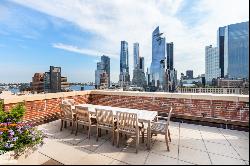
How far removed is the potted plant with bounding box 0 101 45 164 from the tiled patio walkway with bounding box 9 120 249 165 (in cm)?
22

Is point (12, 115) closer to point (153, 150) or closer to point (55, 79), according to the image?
point (153, 150)

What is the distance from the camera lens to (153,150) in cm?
377

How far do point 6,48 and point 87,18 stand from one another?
14454 millimetres

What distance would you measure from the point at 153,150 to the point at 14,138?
2.85 metres

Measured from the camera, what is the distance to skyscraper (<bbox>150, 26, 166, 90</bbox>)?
116719 millimetres

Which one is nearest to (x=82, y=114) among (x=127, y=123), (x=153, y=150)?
(x=127, y=123)

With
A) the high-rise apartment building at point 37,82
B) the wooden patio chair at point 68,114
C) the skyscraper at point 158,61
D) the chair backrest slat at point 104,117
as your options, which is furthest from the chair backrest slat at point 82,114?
the skyscraper at point 158,61

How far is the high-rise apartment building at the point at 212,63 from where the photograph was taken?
119m

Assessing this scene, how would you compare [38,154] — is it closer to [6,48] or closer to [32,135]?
[32,135]

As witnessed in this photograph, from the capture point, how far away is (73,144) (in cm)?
416

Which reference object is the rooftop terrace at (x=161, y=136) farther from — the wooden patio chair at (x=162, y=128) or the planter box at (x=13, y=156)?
the wooden patio chair at (x=162, y=128)

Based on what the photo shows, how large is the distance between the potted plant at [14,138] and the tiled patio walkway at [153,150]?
0.71ft

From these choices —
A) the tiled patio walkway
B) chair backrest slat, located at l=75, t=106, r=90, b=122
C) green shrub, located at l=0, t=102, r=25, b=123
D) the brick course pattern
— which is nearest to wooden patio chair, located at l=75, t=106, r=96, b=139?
chair backrest slat, located at l=75, t=106, r=90, b=122

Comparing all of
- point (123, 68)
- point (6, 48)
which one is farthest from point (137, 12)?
point (123, 68)
